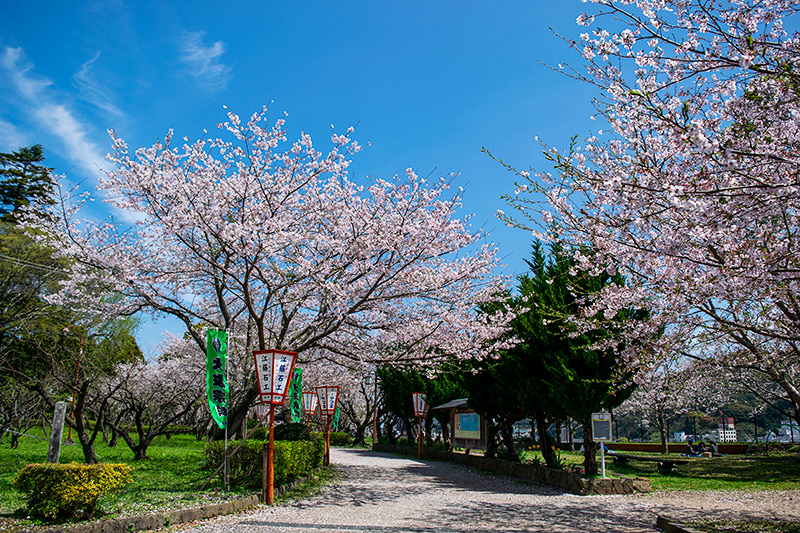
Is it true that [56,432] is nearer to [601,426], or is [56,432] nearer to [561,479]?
[561,479]

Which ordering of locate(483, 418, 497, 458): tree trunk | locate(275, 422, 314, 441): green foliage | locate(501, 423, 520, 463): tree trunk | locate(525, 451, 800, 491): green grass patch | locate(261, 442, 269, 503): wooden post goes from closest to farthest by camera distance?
locate(261, 442, 269, 503): wooden post → locate(525, 451, 800, 491): green grass patch → locate(275, 422, 314, 441): green foliage → locate(501, 423, 520, 463): tree trunk → locate(483, 418, 497, 458): tree trunk

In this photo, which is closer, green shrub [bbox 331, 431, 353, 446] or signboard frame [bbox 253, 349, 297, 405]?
signboard frame [bbox 253, 349, 297, 405]

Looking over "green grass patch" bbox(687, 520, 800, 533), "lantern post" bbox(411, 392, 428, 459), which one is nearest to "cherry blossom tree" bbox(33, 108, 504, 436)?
"green grass patch" bbox(687, 520, 800, 533)

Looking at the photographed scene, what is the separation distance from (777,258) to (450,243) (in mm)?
5801

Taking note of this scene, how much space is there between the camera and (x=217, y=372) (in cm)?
796

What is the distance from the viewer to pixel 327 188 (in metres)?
9.14

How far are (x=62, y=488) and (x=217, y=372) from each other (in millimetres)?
2776

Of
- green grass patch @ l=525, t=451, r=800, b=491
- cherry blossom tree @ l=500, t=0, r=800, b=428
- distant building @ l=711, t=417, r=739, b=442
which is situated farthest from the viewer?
distant building @ l=711, t=417, r=739, b=442

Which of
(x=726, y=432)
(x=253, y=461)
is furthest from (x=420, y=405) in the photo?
(x=726, y=432)

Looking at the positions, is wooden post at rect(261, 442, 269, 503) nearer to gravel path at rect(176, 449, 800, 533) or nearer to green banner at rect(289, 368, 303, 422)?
gravel path at rect(176, 449, 800, 533)

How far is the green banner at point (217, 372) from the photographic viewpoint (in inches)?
309

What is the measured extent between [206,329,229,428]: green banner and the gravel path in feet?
5.82

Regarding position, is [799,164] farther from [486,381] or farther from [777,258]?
[486,381]

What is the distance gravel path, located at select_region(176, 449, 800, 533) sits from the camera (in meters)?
6.08
